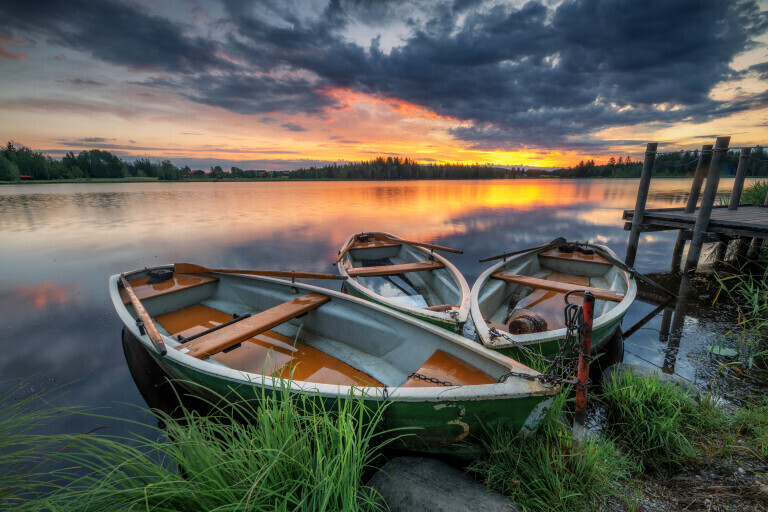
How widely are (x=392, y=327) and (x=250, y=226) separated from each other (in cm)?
1880

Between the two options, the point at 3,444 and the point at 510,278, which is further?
the point at 510,278

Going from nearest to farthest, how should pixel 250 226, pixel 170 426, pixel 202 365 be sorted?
pixel 170 426 < pixel 202 365 < pixel 250 226

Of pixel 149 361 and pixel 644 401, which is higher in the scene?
pixel 644 401

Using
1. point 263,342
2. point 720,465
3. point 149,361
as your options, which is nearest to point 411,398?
point 720,465

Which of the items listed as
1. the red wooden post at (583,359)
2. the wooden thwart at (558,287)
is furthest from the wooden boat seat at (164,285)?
→ the red wooden post at (583,359)

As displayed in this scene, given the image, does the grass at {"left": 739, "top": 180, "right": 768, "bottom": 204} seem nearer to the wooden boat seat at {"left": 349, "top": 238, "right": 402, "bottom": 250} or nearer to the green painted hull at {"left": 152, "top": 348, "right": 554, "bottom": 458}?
the wooden boat seat at {"left": 349, "top": 238, "right": 402, "bottom": 250}

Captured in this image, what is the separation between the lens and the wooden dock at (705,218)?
8.23 meters

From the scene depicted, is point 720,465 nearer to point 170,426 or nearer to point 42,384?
point 170,426

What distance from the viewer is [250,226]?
20422 mm

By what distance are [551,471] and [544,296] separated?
14.4ft

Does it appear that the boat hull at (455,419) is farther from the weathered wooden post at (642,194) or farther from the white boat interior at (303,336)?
the weathered wooden post at (642,194)

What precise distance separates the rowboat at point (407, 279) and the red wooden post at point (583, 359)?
1298 millimetres

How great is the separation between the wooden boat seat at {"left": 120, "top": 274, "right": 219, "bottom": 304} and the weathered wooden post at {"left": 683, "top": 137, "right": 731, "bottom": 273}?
1249 centimetres

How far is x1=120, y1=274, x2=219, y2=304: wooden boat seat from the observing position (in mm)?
5327
